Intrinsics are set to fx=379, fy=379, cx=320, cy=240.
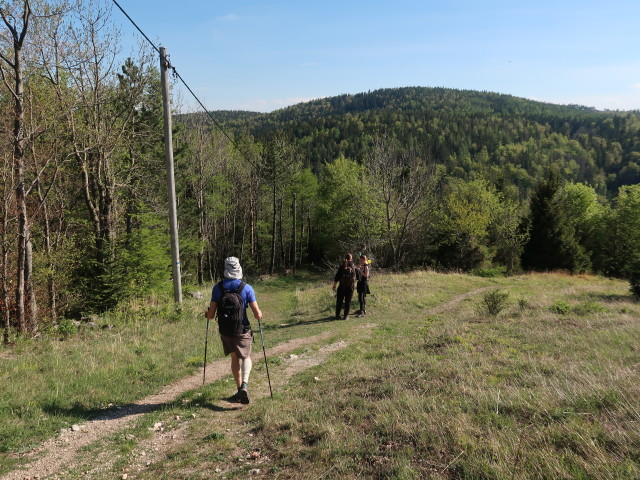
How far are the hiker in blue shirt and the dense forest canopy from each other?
746 centimetres

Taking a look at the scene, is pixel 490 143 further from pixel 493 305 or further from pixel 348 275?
pixel 348 275

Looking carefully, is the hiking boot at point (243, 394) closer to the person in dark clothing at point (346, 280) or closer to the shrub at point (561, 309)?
the person in dark clothing at point (346, 280)

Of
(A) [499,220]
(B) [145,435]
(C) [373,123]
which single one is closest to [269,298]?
(B) [145,435]

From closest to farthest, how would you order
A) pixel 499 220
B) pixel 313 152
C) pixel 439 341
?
pixel 439 341, pixel 499 220, pixel 313 152

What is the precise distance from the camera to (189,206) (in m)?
27.1

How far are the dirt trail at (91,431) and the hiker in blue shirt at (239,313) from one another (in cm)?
131

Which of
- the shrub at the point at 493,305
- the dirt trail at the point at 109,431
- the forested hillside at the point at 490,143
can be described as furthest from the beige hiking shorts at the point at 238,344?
the forested hillside at the point at 490,143

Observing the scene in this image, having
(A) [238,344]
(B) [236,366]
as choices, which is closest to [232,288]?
(A) [238,344]

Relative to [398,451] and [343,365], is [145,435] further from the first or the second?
[343,365]

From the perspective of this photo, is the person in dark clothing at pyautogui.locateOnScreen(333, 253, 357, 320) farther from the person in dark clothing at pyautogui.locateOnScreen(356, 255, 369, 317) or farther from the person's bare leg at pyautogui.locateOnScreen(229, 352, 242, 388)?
the person's bare leg at pyautogui.locateOnScreen(229, 352, 242, 388)

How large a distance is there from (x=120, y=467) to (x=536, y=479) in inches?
162

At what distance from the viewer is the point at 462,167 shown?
111 meters

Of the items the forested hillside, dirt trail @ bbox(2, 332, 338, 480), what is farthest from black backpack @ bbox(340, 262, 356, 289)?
the forested hillside

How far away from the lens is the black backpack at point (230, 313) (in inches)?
223
